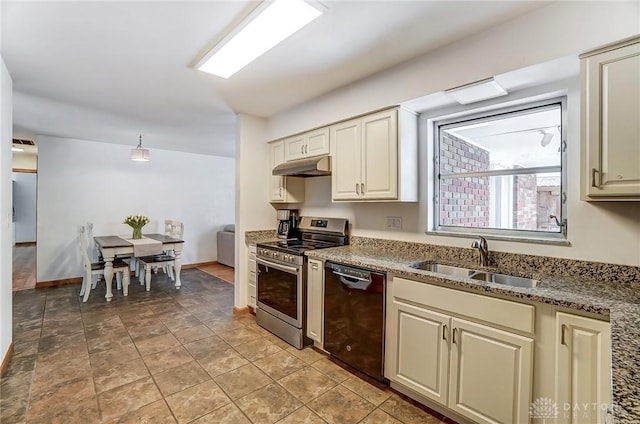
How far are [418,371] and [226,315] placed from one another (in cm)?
245

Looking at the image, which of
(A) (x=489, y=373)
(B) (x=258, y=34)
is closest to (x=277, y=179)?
(B) (x=258, y=34)

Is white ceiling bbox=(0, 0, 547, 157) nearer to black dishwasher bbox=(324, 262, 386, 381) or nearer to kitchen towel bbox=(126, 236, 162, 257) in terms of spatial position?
black dishwasher bbox=(324, 262, 386, 381)

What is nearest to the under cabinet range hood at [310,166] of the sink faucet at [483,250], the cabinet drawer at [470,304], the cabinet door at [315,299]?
the cabinet door at [315,299]

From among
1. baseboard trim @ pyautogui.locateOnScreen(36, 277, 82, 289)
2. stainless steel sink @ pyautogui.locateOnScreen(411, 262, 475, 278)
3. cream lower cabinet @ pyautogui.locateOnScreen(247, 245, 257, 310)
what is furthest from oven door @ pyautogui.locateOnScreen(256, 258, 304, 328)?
baseboard trim @ pyautogui.locateOnScreen(36, 277, 82, 289)

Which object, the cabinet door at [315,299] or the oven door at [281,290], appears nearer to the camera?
the cabinet door at [315,299]

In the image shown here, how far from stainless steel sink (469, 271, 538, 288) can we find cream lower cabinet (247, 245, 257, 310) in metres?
2.32

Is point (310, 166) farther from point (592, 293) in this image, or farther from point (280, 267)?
point (592, 293)

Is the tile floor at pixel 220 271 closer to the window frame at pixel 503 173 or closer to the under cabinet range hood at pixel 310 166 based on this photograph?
the under cabinet range hood at pixel 310 166

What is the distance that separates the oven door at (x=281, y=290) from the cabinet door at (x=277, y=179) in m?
0.81

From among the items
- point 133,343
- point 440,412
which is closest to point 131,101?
point 133,343

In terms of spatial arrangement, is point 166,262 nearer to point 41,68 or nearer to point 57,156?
point 57,156

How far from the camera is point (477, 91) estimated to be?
82.0 inches

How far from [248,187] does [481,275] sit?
2.64 metres

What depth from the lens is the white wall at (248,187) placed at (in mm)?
3609
